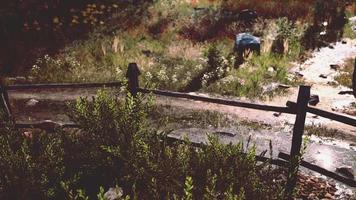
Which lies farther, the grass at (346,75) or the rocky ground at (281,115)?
the grass at (346,75)

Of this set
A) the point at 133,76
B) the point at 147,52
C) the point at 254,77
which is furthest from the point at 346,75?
the point at 133,76

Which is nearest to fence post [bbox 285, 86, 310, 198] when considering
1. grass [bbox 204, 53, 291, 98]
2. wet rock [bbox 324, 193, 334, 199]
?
wet rock [bbox 324, 193, 334, 199]

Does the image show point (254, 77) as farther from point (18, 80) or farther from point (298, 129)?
point (18, 80)

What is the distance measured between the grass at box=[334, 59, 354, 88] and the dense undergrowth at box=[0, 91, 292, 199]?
6.89 metres

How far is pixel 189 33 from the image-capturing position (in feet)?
45.6

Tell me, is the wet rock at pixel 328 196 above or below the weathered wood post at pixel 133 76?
below

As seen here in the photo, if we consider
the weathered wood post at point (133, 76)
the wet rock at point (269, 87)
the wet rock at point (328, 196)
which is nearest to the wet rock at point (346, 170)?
the wet rock at point (328, 196)

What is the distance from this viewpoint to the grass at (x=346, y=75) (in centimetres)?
1044

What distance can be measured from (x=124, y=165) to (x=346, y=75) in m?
8.43

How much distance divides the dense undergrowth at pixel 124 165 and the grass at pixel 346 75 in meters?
6.89

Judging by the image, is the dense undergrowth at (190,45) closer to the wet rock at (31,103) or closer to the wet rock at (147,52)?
the wet rock at (147,52)

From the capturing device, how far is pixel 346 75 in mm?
10859

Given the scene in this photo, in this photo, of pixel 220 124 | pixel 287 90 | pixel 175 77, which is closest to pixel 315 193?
pixel 220 124

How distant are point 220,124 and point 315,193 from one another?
2989 millimetres
